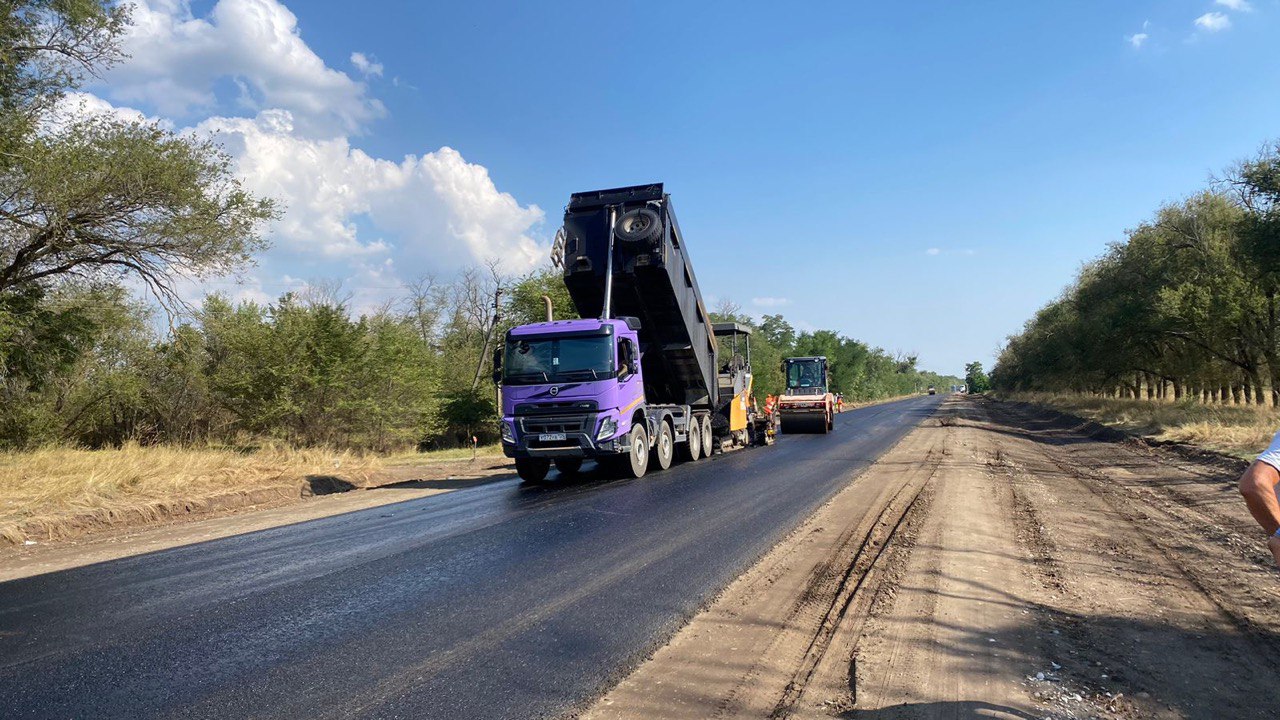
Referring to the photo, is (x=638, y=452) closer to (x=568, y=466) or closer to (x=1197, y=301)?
(x=568, y=466)

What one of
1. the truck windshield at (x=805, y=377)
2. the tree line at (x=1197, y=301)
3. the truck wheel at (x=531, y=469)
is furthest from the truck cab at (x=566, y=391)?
the tree line at (x=1197, y=301)

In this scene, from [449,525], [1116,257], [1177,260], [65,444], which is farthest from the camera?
[1116,257]

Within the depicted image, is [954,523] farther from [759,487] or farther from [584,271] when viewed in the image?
[584,271]

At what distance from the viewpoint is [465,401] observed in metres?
30.3

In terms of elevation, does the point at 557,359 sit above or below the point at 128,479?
above

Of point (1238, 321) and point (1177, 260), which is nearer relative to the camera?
point (1238, 321)

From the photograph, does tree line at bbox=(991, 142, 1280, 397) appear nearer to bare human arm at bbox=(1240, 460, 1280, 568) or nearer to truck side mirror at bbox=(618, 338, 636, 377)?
truck side mirror at bbox=(618, 338, 636, 377)

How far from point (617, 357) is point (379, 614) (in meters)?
8.00

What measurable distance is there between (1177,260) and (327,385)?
3224 centimetres

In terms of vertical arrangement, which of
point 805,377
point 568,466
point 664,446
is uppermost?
point 805,377

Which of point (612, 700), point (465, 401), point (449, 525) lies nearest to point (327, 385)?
point (465, 401)

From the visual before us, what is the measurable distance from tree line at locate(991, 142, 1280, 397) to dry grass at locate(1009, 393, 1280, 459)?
89.4 inches

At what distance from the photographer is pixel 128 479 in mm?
10898

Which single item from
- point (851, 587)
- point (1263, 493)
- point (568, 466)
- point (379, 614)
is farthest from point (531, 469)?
point (1263, 493)
